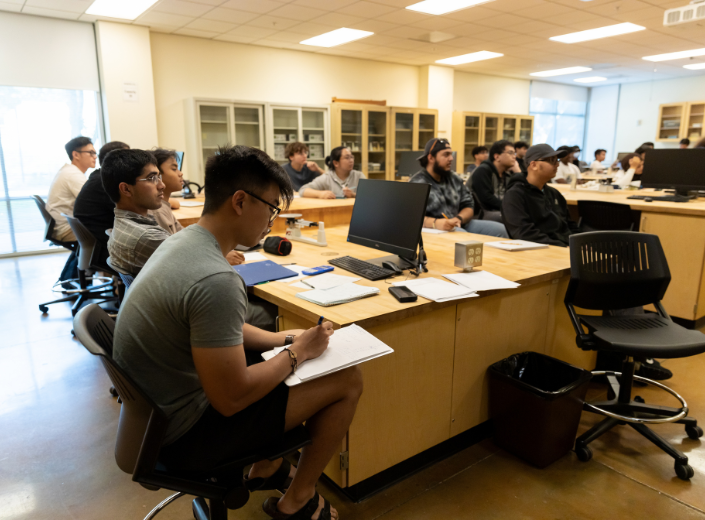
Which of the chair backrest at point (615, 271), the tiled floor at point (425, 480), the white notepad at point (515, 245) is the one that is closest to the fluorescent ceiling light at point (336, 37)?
the white notepad at point (515, 245)

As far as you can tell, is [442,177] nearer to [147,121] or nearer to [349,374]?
[349,374]

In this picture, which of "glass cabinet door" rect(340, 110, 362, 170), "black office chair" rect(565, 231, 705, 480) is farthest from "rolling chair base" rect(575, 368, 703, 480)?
"glass cabinet door" rect(340, 110, 362, 170)

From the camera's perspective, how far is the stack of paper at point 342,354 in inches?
50.4

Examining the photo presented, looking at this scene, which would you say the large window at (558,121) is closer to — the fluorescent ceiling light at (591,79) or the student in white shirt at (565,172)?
the fluorescent ceiling light at (591,79)

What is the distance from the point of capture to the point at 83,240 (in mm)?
3260

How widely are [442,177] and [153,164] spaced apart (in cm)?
203

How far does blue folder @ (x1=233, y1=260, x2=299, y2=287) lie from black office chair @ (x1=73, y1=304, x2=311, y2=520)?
764 millimetres

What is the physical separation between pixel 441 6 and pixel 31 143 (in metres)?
5.27

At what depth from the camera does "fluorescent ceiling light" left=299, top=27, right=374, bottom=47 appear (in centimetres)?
641

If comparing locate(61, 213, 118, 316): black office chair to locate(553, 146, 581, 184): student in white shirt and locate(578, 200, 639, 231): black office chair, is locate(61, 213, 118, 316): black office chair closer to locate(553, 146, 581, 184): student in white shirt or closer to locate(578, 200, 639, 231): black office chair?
locate(578, 200, 639, 231): black office chair

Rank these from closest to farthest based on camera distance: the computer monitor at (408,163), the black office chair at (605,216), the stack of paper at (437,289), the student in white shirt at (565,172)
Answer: the stack of paper at (437,289), the black office chair at (605,216), the student in white shirt at (565,172), the computer monitor at (408,163)

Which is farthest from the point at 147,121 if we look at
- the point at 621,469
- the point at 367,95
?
the point at 621,469

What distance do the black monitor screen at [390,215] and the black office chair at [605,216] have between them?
7.85 feet

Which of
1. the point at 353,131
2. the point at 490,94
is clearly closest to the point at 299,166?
the point at 353,131
